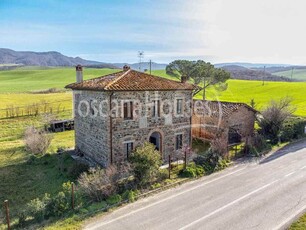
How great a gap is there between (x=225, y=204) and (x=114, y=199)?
224 inches

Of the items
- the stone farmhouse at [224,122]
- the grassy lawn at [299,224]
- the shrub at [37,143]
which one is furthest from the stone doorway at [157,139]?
the grassy lawn at [299,224]

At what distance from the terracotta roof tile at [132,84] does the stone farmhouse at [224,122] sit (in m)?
5.72

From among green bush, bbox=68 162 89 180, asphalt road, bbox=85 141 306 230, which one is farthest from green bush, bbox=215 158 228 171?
green bush, bbox=68 162 89 180

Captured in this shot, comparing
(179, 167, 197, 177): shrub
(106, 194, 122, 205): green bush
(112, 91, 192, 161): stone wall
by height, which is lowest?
(106, 194, 122, 205): green bush

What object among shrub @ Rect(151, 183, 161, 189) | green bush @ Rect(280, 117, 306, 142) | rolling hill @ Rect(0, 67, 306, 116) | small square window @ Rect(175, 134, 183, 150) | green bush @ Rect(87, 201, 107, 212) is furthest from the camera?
rolling hill @ Rect(0, 67, 306, 116)

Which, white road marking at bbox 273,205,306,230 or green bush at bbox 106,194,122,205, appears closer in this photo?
white road marking at bbox 273,205,306,230

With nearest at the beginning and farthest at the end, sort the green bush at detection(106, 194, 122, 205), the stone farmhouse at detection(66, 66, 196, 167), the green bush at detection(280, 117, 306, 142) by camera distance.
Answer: the green bush at detection(106, 194, 122, 205), the stone farmhouse at detection(66, 66, 196, 167), the green bush at detection(280, 117, 306, 142)

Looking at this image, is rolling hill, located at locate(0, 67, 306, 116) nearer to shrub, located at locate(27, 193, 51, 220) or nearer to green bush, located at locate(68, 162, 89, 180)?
green bush, located at locate(68, 162, 89, 180)

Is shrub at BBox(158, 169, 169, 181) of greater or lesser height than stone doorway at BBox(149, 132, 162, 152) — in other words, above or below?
below

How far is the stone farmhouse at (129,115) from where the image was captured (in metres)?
18.5

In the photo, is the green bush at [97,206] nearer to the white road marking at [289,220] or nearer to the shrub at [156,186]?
the shrub at [156,186]

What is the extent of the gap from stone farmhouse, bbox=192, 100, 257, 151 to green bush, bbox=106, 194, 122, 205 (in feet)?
41.9

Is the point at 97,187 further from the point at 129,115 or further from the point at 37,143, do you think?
the point at 37,143

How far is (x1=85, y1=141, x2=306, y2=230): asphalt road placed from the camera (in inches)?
493
